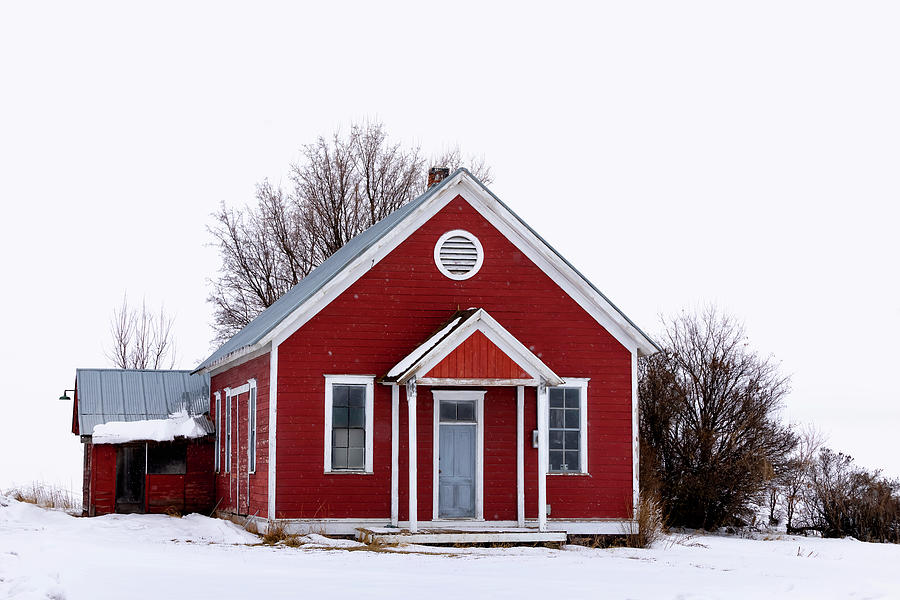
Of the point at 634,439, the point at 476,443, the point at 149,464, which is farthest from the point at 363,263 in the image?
the point at 149,464

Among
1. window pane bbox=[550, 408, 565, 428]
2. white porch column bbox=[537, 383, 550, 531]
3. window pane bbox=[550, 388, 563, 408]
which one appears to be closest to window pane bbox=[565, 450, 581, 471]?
window pane bbox=[550, 408, 565, 428]

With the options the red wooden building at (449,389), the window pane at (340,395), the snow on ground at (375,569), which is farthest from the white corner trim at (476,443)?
the snow on ground at (375,569)

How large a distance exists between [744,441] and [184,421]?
1330cm

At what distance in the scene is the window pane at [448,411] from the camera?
A: 2069 centimetres

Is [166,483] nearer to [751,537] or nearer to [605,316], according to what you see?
[605,316]

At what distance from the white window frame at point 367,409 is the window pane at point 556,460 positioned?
333 cm

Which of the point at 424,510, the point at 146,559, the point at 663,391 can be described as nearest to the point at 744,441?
the point at 663,391

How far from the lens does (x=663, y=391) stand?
29016 millimetres

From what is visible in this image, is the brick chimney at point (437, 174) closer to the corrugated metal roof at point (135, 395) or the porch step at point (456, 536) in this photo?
the porch step at point (456, 536)

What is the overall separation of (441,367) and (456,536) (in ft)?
9.04

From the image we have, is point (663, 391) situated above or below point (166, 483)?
above

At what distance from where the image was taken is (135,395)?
2881 cm

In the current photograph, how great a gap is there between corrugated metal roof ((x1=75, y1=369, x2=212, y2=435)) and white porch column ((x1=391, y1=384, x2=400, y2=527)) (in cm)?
976

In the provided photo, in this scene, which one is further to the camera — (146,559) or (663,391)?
(663,391)
